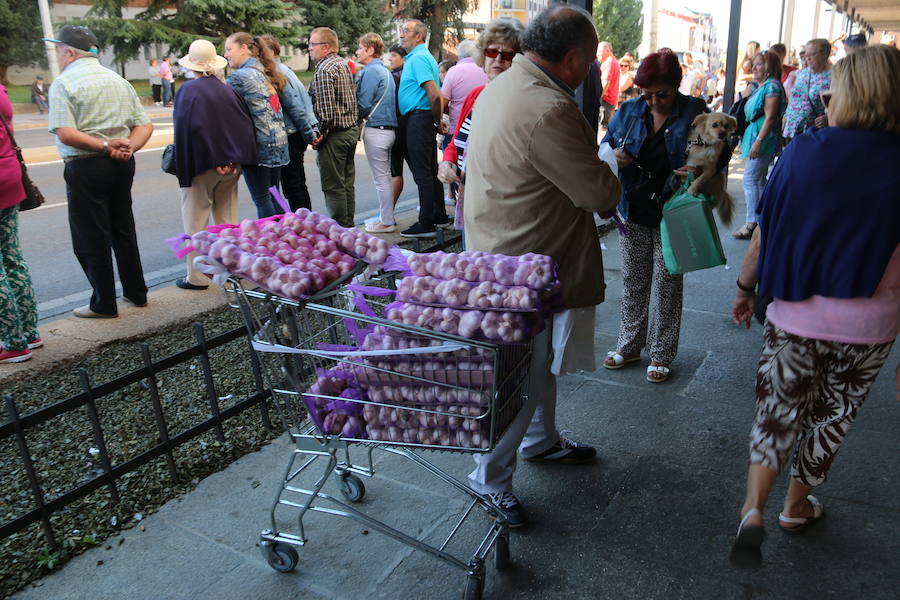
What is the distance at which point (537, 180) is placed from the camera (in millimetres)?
2863

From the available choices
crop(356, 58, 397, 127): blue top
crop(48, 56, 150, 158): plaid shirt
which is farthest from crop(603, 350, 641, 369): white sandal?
crop(356, 58, 397, 127): blue top

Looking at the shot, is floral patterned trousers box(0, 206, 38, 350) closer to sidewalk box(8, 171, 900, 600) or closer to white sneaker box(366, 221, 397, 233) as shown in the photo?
sidewalk box(8, 171, 900, 600)

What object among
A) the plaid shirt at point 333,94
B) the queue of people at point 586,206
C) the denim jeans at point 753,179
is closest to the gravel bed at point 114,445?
the queue of people at point 586,206

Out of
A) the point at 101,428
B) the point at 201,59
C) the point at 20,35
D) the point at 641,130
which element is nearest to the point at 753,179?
the point at 641,130

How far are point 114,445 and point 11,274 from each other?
173 cm

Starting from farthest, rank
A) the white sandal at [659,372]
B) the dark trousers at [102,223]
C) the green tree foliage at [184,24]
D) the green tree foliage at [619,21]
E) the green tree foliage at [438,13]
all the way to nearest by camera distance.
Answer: the green tree foliage at [619,21] → the green tree foliage at [438,13] → the green tree foliage at [184,24] → the dark trousers at [102,223] → the white sandal at [659,372]

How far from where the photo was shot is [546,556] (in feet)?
9.38

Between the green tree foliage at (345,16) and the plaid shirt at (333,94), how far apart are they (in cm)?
2939

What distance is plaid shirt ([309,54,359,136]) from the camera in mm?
7262

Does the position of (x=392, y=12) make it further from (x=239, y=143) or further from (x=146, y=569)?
(x=146, y=569)

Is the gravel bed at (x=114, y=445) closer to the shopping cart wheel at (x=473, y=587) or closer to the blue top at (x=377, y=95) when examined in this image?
the shopping cart wheel at (x=473, y=587)

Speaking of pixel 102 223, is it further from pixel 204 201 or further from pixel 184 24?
pixel 184 24

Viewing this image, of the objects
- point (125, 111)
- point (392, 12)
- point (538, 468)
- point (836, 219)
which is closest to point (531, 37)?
point (836, 219)

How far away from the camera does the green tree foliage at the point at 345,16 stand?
114ft
